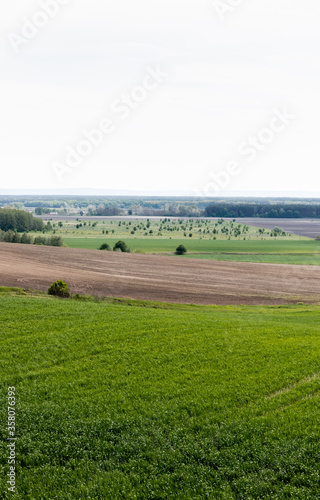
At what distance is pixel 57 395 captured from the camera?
13.8 metres

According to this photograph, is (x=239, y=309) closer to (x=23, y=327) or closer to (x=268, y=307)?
Result: (x=268, y=307)

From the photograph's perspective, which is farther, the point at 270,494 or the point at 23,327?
the point at 23,327

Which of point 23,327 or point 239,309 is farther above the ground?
point 23,327

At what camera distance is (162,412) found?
41.0 feet

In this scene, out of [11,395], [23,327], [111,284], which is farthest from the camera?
Result: [111,284]

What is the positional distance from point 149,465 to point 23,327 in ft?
42.1

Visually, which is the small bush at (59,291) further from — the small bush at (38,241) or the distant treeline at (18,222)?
the distant treeline at (18,222)

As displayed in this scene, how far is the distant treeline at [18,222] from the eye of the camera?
115438 millimetres

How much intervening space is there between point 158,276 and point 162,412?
41.2 meters

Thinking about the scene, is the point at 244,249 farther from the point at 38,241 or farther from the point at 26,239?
the point at 26,239

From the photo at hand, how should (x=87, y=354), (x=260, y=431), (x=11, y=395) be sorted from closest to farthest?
(x=260, y=431)
(x=11, y=395)
(x=87, y=354)

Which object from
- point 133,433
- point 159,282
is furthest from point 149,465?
point 159,282

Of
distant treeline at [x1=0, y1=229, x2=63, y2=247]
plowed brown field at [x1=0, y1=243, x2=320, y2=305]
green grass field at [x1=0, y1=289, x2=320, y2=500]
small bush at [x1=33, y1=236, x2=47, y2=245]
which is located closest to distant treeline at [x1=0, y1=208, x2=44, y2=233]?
distant treeline at [x1=0, y1=229, x2=63, y2=247]

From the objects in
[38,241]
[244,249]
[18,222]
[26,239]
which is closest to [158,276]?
[38,241]
